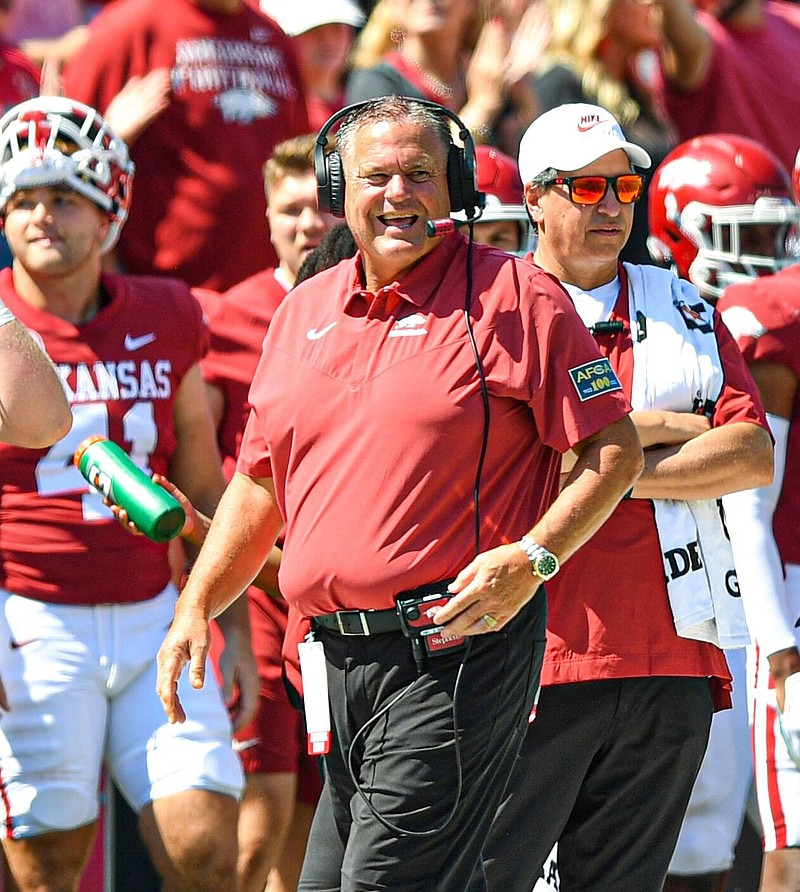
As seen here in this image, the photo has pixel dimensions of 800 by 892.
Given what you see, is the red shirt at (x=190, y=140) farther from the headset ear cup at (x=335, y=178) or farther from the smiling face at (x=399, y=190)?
the smiling face at (x=399, y=190)

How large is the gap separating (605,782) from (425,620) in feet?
2.90

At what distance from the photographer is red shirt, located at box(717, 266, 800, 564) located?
16.7 feet

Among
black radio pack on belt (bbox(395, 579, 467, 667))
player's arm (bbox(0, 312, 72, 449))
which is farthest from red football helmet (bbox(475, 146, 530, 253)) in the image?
player's arm (bbox(0, 312, 72, 449))

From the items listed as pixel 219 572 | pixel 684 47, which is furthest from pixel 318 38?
pixel 219 572

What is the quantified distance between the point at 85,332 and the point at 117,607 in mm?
782

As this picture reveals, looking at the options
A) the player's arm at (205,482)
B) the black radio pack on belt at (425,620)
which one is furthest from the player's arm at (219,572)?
the player's arm at (205,482)

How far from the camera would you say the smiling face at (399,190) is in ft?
13.2

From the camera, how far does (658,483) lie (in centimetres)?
434

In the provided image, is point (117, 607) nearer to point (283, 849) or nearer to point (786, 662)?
point (283, 849)

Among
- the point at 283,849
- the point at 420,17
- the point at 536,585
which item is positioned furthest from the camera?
the point at 420,17

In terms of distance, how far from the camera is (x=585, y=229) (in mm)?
4539

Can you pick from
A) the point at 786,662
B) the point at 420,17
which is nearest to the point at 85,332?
the point at 786,662

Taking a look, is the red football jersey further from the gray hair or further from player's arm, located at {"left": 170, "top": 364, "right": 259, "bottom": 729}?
the gray hair

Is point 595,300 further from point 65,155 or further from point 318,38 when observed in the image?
point 318,38
